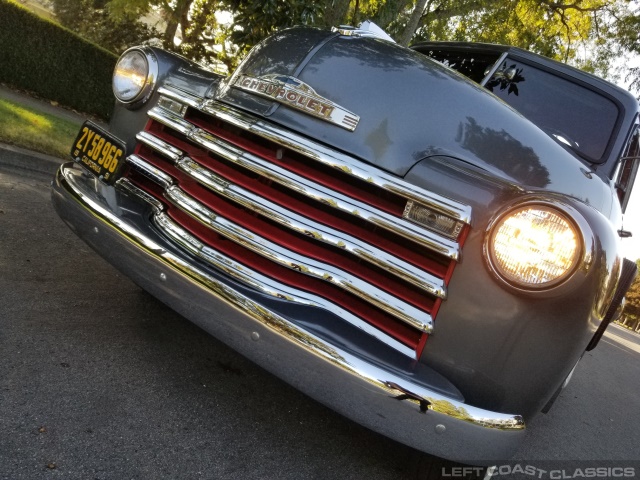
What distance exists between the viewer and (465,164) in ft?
7.75

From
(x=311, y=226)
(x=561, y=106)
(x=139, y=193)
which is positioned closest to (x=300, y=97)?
(x=311, y=226)

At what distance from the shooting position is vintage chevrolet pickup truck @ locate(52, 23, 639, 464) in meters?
2.04

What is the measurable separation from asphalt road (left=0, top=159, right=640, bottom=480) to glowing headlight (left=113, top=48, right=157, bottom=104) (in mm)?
1157

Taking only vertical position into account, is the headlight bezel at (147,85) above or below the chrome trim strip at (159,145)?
above

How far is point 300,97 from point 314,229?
1.94 feet

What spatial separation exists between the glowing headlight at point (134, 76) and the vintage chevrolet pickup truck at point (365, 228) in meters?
0.01

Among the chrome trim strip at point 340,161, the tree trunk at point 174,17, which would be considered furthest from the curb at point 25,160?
the tree trunk at point 174,17

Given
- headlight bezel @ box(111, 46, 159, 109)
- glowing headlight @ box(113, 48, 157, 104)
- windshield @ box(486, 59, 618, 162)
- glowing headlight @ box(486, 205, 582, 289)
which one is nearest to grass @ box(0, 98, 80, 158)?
glowing headlight @ box(113, 48, 157, 104)

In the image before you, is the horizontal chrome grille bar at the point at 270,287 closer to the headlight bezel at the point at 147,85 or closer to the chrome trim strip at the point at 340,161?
the chrome trim strip at the point at 340,161

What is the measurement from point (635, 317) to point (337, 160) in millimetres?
76359

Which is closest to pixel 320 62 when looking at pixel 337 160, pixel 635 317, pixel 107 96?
pixel 337 160

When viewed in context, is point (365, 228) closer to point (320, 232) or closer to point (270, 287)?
point (320, 232)

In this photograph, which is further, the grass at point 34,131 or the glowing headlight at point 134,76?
the grass at point 34,131

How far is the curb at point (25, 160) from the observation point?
18.5 ft
